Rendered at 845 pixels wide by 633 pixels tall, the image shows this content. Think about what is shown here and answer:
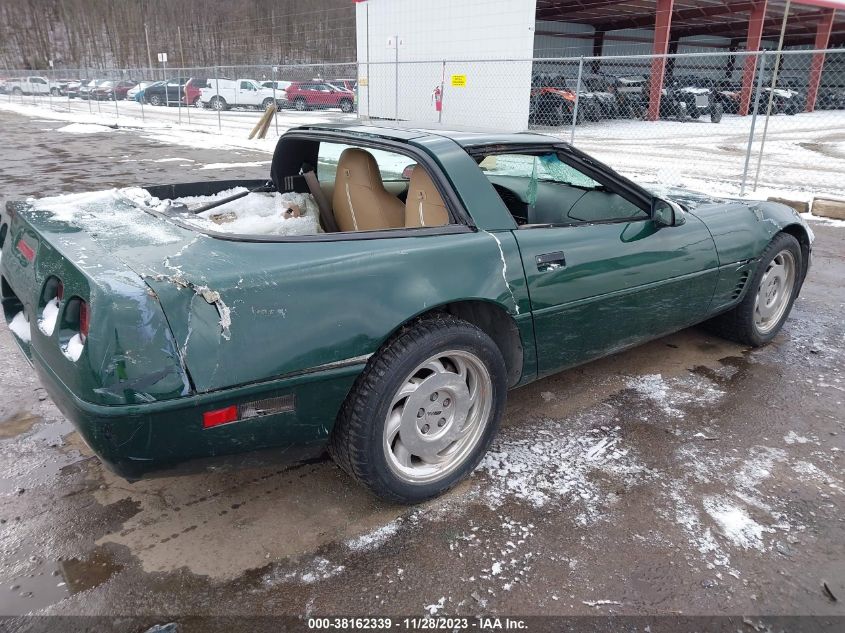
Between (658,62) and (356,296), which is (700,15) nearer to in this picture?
(658,62)

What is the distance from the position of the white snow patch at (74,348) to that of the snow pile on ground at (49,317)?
12cm

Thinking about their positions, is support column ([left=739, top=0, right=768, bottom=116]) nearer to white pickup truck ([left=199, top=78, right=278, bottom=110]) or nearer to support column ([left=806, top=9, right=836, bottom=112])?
support column ([left=806, top=9, right=836, bottom=112])

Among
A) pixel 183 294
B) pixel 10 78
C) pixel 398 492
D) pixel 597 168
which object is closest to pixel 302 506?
pixel 398 492

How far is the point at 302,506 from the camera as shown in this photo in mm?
2340

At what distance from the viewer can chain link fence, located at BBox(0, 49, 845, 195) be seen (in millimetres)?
12016

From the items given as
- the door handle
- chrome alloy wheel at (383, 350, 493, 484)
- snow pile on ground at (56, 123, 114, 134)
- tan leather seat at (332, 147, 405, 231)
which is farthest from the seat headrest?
snow pile on ground at (56, 123, 114, 134)

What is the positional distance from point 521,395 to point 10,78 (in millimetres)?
53777

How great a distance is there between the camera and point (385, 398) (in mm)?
2078

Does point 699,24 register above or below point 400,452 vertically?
above

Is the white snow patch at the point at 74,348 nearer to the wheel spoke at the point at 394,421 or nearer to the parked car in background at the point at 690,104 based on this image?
the wheel spoke at the point at 394,421

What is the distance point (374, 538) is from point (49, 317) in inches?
51.4

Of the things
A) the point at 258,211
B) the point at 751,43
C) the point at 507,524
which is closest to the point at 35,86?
the point at 751,43

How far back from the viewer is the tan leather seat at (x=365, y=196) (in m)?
2.89

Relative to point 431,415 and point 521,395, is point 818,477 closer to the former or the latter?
point 521,395
